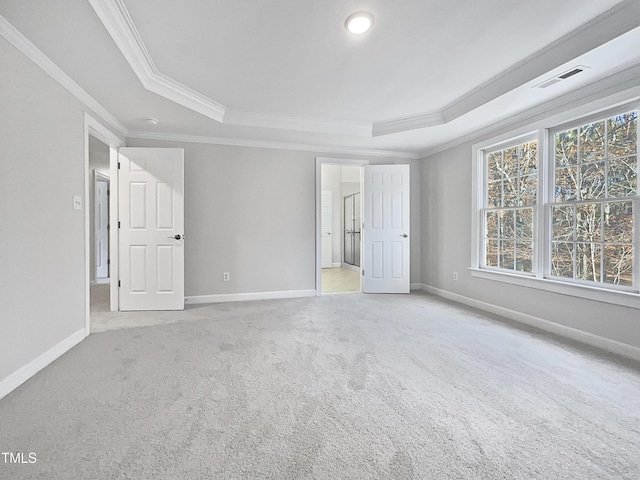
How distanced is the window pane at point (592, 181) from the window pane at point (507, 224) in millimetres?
803

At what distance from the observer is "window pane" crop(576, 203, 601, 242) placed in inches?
112

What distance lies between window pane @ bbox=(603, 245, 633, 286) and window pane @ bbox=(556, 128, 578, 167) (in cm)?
88

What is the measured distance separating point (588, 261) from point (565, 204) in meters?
0.57

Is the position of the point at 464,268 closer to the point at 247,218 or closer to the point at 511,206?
the point at 511,206

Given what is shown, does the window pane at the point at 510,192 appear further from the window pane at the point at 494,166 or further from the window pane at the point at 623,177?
the window pane at the point at 623,177

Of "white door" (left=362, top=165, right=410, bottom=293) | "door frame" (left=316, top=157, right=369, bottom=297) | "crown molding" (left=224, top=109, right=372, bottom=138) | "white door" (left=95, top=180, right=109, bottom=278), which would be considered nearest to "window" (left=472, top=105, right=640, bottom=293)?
"white door" (left=362, top=165, right=410, bottom=293)

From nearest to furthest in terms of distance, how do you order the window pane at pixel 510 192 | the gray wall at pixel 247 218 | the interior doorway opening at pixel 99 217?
the window pane at pixel 510 192 → the gray wall at pixel 247 218 → the interior doorway opening at pixel 99 217

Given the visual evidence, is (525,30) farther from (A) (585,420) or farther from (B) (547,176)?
(A) (585,420)

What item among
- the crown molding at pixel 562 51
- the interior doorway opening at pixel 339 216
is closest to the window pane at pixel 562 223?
the crown molding at pixel 562 51

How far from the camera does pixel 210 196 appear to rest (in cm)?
437

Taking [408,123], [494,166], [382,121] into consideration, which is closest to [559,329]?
[494,166]

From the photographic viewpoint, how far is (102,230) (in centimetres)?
657

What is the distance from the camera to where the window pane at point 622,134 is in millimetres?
2596

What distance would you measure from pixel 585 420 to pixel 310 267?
3520 mm
